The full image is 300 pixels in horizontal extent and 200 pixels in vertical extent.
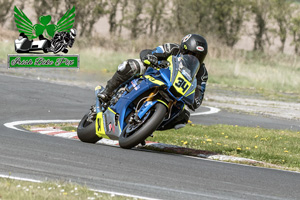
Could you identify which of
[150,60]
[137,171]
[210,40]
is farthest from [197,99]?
[210,40]

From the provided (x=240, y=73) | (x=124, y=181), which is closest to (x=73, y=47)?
(x=240, y=73)

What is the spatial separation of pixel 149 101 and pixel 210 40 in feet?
103

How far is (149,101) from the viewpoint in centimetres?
920

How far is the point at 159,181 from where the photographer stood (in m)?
A: 7.11

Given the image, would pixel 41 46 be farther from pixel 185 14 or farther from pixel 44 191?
pixel 185 14

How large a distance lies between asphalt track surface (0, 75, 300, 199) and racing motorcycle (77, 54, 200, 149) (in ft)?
1.02

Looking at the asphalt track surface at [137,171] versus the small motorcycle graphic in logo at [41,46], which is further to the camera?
the small motorcycle graphic in logo at [41,46]

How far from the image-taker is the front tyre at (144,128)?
888 cm

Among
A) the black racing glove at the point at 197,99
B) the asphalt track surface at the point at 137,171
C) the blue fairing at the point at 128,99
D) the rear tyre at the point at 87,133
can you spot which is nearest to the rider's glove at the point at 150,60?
the blue fairing at the point at 128,99

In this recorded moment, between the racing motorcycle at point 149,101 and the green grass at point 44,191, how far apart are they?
2.80m

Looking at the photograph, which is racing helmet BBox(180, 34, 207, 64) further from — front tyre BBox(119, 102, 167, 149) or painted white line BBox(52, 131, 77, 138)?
painted white line BBox(52, 131, 77, 138)

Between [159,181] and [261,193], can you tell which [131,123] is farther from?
[261,193]

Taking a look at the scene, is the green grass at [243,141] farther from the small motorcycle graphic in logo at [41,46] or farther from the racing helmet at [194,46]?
the small motorcycle graphic in logo at [41,46]

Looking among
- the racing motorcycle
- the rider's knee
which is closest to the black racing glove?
the racing motorcycle
